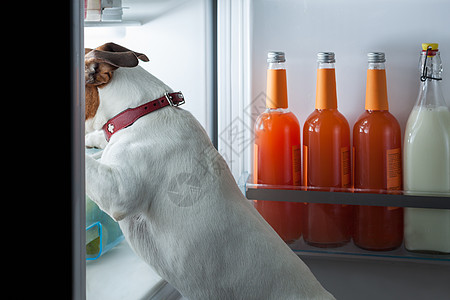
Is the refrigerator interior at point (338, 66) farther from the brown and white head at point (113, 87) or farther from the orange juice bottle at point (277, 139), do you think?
the brown and white head at point (113, 87)

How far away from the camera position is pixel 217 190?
71 centimetres

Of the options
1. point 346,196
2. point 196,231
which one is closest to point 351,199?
point 346,196

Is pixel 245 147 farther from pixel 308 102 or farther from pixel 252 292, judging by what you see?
pixel 252 292

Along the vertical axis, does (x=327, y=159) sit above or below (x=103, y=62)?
below

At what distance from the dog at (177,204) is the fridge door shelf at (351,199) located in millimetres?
290

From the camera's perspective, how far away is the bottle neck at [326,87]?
1.00 meters

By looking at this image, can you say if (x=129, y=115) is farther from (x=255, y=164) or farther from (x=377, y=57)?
(x=377, y=57)

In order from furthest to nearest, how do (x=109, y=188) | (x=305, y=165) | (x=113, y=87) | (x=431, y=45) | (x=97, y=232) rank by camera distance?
(x=305, y=165) → (x=431, y=45) → (x=97, y=232) → (x=113, y=87) → (x=109, y=188)

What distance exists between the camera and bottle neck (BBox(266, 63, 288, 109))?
101 centimetres

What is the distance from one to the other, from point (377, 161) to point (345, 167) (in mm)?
70

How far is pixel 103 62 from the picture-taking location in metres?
0.67

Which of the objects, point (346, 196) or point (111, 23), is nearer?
point (111, 23)

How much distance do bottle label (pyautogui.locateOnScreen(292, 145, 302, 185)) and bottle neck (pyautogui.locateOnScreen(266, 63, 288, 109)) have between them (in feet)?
0.34

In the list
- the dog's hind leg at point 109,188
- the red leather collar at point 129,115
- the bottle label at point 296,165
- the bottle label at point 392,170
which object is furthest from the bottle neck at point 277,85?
the dog's hind leg at point 109,188
